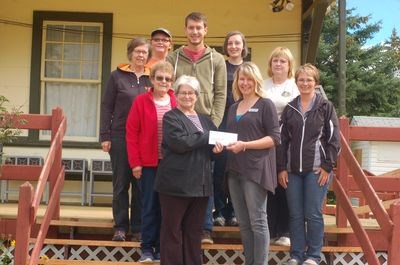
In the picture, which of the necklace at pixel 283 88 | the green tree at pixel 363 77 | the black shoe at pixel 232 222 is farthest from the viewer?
the green tree at pixel 363 77

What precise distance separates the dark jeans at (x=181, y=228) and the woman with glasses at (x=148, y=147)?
30 centimetres

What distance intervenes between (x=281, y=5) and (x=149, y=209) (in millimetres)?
4790

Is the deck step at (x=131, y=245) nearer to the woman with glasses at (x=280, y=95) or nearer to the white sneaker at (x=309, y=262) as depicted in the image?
the woman with glasses at (x=280, y=95)

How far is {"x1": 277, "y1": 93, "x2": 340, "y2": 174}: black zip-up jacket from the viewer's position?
196 inches

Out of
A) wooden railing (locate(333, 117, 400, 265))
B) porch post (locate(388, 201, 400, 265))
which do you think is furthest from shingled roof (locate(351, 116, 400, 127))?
porch post (locate(388, 201, 400, 265))

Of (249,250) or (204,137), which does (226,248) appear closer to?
(249,250)

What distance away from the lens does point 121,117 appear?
5.40 meters

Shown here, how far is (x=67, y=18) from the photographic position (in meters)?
8.94

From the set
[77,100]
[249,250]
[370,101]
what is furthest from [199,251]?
[370,101]

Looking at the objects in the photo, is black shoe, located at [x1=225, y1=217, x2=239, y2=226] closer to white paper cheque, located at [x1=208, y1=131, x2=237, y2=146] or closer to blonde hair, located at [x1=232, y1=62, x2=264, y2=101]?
white paper cheque, located at [x1=208, y1=131, x2=237, y2=146]

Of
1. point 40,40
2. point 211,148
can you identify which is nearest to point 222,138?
point 211,148

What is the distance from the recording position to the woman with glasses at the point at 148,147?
5.00 meters

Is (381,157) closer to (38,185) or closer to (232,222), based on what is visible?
(232,222)

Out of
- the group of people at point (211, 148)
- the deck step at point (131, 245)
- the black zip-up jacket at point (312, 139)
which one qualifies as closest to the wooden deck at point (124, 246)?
the deck step at point (131, 245)
